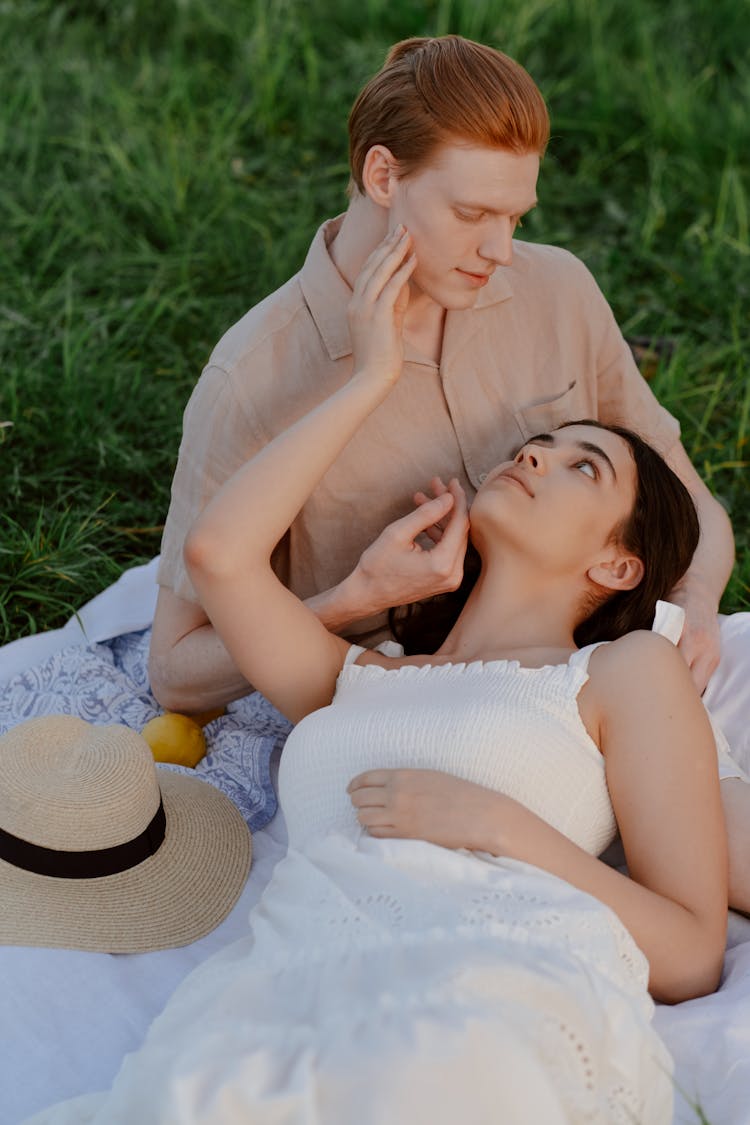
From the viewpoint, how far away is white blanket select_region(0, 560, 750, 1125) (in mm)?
2480

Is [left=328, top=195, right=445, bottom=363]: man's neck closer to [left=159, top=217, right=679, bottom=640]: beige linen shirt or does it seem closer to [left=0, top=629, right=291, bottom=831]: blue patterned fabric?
[left=159, top=217, right=679, bottom=640]: beige linen shirt

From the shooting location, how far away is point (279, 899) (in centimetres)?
258

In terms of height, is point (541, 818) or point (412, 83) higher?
point (412, 83)

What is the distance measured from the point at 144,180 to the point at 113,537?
2.09 m

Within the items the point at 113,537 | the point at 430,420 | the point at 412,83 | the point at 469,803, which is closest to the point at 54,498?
the point at 113,537

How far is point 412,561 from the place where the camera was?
3078 mm

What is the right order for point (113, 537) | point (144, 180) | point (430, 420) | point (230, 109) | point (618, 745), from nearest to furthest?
point (618, 745), point (430, 420), point (113, 537), point (144, 180), point (230, 109)

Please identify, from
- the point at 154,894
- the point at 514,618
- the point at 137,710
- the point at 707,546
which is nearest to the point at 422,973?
the point at 154,894

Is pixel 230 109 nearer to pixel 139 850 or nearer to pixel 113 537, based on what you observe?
pixel 113 537

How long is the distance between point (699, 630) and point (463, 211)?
1.18 metres

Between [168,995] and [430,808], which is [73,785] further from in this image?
[430,808]

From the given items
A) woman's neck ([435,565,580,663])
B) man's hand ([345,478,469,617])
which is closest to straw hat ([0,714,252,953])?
man's hand ([345,478,469,617])

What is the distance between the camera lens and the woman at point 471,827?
6.92 feet

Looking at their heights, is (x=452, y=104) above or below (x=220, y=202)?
above
